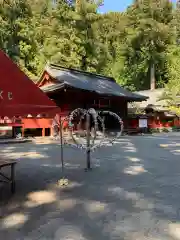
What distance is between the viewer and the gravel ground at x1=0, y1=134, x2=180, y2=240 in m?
3.91

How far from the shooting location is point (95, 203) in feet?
16.9

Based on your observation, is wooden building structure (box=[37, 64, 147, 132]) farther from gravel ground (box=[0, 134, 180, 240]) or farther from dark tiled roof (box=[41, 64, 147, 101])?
gravel ground (box=[0, 134, 180, 240])

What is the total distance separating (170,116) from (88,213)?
26.0m

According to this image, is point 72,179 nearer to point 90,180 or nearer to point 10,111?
point 90,180

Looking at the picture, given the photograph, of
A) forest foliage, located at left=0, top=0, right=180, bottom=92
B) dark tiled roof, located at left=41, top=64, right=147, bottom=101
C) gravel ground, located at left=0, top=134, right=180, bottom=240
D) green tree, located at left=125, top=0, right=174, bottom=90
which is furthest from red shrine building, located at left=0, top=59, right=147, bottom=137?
green tree, located at left=125, top=0, right=174, bottom=90

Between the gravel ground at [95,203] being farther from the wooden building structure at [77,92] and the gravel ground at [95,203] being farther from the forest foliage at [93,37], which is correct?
the forest foliage at [93,37]

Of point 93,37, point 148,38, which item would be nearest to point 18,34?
point 93,37

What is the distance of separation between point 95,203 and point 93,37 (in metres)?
31.0

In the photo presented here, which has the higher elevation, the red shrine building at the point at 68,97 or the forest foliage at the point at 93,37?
the forest foliage at the point at 93,37

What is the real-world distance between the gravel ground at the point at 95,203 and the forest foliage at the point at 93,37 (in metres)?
23.0

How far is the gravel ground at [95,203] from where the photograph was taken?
12.8 ft

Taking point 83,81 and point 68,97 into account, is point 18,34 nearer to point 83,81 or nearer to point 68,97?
point 83,81

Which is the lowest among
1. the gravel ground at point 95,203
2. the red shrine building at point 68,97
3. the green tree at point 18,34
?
the gravel ground at point 95,203

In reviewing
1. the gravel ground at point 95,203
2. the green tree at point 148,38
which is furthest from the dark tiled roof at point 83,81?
the green tree at point 148,38
